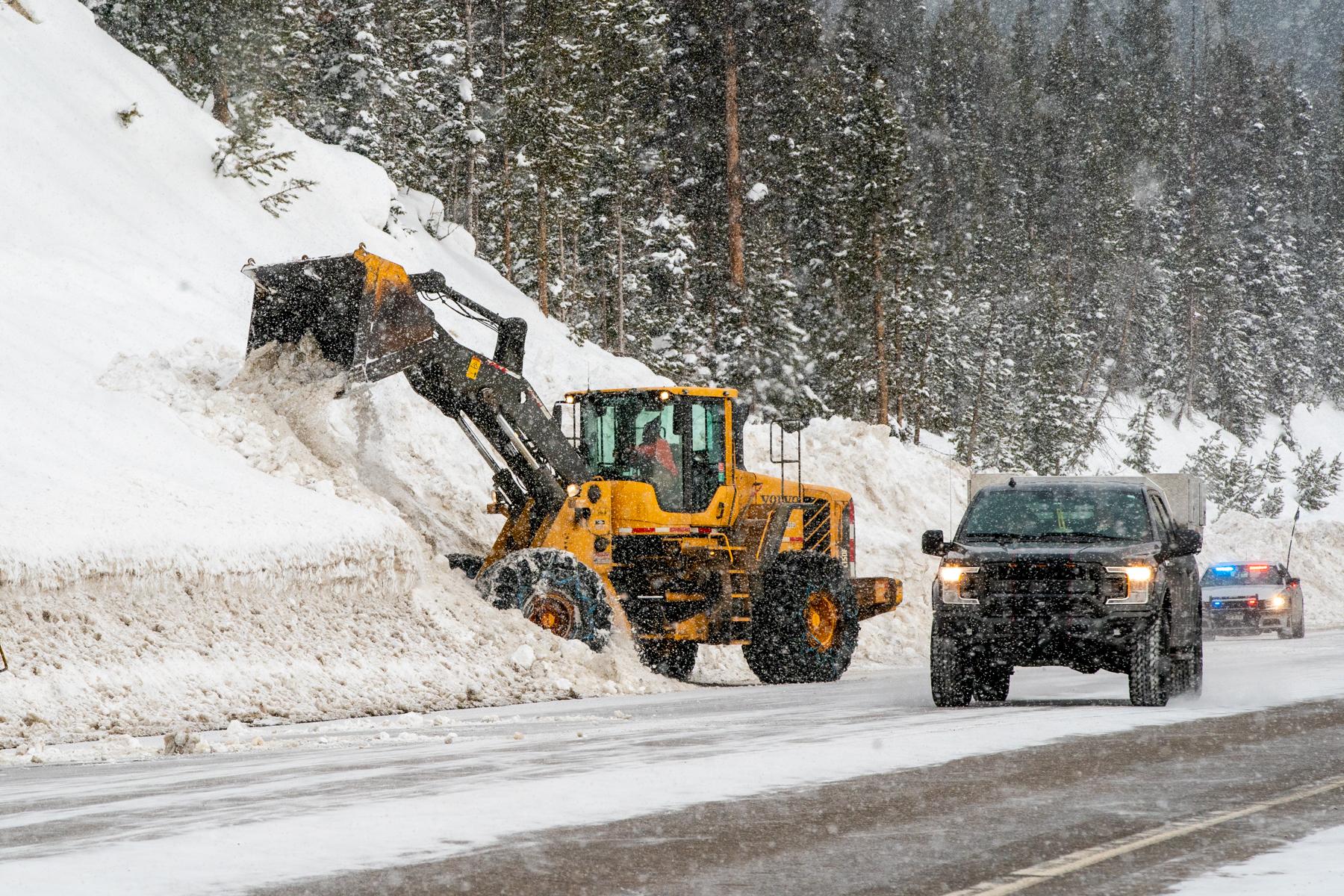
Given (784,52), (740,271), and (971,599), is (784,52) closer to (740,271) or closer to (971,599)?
(740,271)

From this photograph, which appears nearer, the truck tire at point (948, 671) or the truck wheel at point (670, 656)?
the truck tire at point (948, 671)

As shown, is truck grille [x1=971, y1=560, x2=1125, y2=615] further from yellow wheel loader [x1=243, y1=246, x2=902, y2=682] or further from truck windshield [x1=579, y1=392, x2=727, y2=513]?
truck windshield [x1=579, y1=392, x2=727, y2=513]

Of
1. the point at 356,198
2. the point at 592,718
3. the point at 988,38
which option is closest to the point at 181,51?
the point at 356,198

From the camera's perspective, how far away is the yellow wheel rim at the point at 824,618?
67.1 feet

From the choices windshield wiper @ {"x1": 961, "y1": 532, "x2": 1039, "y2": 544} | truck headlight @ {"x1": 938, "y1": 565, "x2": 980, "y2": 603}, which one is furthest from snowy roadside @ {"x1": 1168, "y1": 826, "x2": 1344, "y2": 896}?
windshield wiper @ {"x1": 961, "y1": 532, "x2": 1039, "y2": 544}

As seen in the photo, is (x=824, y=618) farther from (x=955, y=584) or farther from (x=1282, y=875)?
(x=1282, y=875)

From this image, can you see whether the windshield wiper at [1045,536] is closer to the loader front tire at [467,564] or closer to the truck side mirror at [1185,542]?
the truck side mirror at [1185,542]

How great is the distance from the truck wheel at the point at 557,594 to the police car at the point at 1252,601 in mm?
17839

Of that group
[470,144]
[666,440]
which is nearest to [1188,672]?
[666,440]

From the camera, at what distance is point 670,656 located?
69.3 ft

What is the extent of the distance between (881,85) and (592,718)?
46228 millimetres

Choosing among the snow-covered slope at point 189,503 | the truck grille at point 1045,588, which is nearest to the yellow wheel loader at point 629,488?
the snow-covered slope at point 189,503

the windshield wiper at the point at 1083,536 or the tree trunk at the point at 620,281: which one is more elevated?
the tree trunk at the point at 620,281

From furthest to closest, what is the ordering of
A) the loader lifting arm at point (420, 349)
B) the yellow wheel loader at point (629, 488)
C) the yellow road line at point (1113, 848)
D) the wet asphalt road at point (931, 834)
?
the yellow wheel loader at point (629, 488) → the loader lifting arm at point (420, 349) → the wet asphalt road at point (931, 834) → the yellow road line at point (1113, 848)
